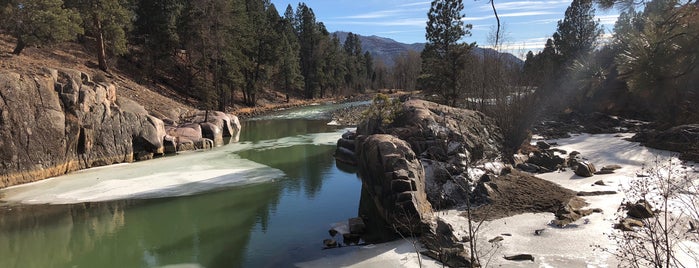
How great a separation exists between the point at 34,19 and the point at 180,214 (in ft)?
57.0

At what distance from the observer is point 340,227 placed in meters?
11.2

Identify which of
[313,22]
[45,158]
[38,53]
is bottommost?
[45,158]

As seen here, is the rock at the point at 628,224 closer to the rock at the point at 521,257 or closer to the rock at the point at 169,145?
the rock at the point at 521,257

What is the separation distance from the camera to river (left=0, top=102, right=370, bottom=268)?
9.98 metres

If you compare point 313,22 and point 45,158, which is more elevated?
point 313,22

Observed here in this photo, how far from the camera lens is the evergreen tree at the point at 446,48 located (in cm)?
2936

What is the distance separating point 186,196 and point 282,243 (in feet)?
19.5

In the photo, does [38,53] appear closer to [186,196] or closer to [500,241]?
[186,196]

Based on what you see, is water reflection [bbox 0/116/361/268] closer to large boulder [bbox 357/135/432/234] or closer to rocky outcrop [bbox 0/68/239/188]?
large boulder [bbox 357/135/432/234]

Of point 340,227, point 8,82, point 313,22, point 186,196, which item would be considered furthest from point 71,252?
point 313,22

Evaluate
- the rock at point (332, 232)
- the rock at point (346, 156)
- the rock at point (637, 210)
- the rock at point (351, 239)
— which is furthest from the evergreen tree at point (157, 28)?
the rock at point (637, 210)

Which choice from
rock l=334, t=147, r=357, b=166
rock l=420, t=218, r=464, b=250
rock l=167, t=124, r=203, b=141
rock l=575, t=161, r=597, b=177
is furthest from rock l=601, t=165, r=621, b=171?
rock l=167, t=124, r=203, b=141

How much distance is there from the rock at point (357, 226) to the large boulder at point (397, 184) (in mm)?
649

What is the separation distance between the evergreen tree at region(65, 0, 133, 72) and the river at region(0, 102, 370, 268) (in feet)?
51.0
